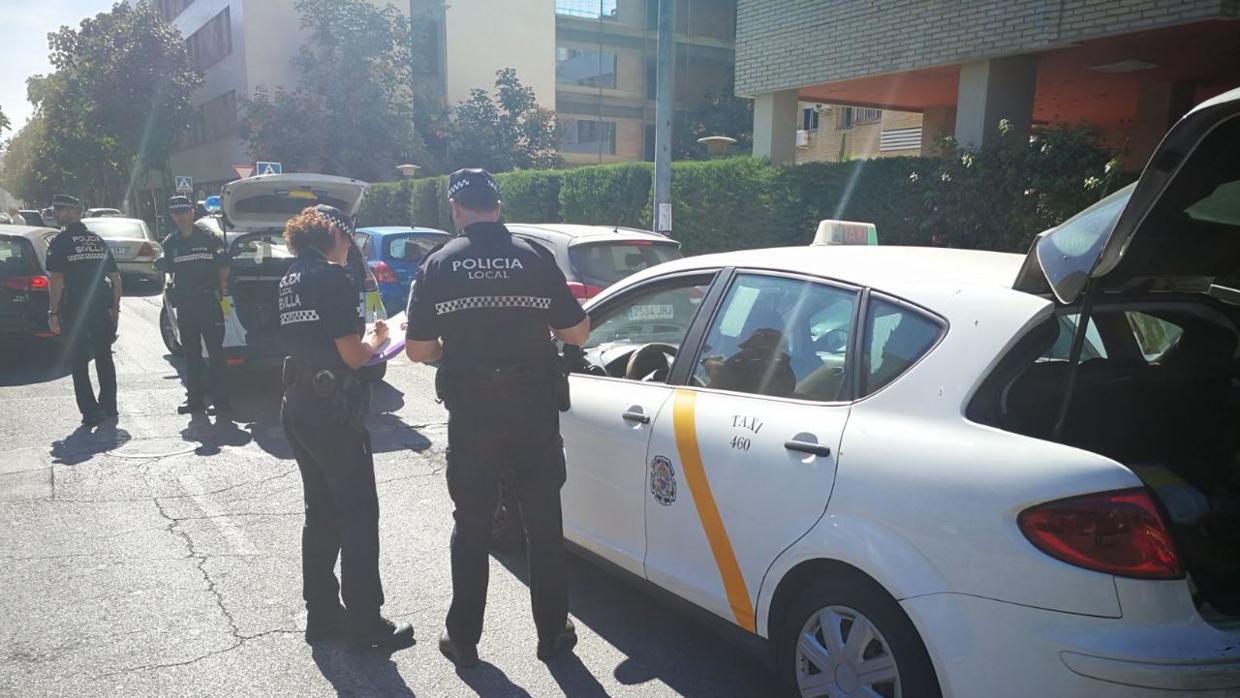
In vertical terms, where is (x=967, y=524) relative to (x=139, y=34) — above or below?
below

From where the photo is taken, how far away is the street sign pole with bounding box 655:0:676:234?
11547 millimetres

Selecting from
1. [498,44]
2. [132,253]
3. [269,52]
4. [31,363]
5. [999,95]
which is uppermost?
[498,44]

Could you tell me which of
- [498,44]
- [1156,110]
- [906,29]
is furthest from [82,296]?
[498,44]

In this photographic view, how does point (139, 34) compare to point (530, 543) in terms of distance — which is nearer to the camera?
point (530, 543)

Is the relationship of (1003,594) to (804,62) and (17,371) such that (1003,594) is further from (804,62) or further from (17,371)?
(804,62)

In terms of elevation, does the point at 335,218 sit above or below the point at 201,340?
above

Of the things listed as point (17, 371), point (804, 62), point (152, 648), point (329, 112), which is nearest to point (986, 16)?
point (804, 62)

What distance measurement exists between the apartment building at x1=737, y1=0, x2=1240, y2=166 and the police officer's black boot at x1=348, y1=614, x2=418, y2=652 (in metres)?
9.05

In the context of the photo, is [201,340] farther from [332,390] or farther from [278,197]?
[332,390]

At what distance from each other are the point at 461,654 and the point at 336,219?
182cm

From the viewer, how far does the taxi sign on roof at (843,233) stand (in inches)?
198

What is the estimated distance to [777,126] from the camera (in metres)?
14.9

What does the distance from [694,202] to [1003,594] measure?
1249 cm

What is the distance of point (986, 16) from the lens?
36.5 feet
